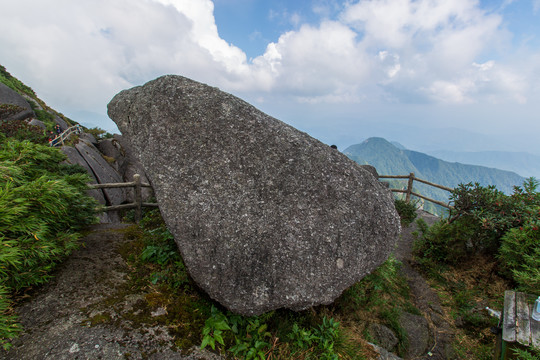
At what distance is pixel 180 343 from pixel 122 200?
1413 cm

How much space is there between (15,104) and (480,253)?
3058 cm

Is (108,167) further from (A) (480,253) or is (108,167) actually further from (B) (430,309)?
→ (A) (480,253)

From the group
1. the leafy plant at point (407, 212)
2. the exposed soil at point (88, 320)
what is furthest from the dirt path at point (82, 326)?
the leafy plant at point (407, 212)

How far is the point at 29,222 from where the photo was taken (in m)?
2.78

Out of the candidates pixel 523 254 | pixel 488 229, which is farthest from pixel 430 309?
pixel 488 229

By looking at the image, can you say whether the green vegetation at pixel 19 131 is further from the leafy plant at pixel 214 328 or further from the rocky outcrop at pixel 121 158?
the leafy plant at pixel 214 328

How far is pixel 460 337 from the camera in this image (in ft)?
15.9

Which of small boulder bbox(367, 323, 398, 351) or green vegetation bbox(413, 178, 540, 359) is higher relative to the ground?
green vegetation bbox(413, 178, 540, 359)

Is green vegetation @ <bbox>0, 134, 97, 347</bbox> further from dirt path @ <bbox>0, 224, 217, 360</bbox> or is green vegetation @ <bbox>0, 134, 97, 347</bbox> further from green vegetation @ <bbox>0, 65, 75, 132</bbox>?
green vegetation @ <bbox>0, 65, 75, 132</bbox>

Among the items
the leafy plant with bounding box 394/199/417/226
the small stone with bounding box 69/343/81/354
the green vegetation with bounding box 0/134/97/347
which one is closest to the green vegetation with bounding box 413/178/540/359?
the leafy plant with bounding box 394/199/417/226

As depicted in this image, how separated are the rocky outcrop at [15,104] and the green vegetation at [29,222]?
21.5 metres

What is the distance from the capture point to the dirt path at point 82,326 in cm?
243

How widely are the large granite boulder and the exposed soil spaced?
802 mm

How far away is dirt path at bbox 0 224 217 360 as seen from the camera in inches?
95.7
